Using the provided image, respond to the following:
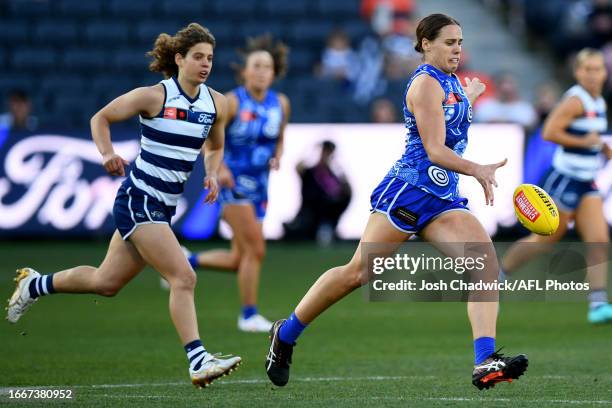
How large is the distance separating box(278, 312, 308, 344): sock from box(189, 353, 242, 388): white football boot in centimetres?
49

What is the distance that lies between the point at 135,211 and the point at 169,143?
0.48 meters

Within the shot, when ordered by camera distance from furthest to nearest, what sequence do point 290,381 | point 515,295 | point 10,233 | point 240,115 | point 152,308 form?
1. point 10,233
2. point 515,295
3. point 152,308
4. point 240,115
5. point 290,381

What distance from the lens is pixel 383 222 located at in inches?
281

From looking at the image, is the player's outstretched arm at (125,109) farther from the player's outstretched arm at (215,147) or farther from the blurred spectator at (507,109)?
the blurred spectator at (507,109)

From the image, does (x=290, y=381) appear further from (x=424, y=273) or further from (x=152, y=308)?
(x=424, y=273)

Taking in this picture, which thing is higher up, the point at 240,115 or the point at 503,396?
the point at 240,115

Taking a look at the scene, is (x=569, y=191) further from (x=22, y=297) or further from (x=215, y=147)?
(x=22, y=297)

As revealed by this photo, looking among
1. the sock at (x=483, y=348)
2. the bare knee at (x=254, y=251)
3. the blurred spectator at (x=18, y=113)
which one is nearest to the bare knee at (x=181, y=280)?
the sock at (x=483, y=348)

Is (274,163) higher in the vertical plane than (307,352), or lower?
higher

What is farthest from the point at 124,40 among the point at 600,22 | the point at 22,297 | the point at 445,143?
the point at 445,143

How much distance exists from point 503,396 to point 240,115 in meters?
4.74

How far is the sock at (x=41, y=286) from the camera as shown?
823 centimetres

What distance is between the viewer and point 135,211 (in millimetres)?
7566

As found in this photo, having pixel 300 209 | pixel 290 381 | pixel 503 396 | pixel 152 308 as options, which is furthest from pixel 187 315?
pixel 300 209
